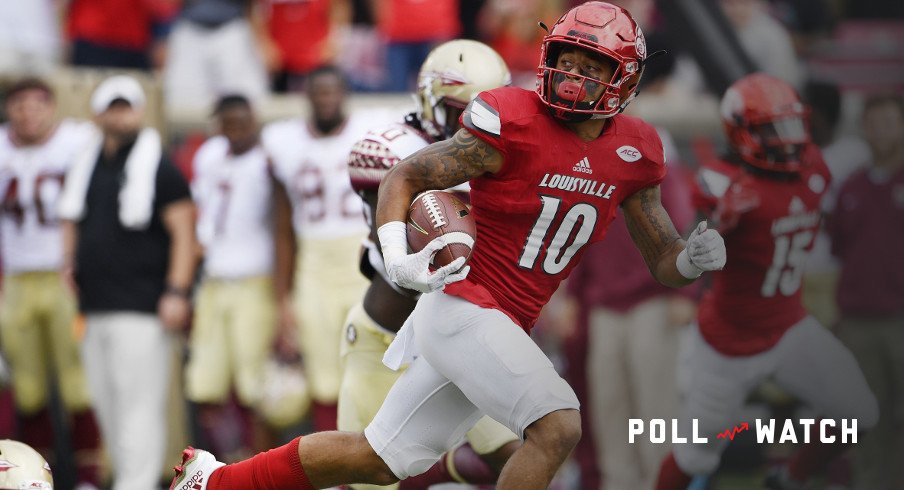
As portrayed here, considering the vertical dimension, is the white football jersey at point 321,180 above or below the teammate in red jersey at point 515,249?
below

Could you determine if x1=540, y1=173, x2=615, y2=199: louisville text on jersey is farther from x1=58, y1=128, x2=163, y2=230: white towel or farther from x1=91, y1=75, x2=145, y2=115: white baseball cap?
x1=91, y1=75, x2=145, y2=115: white baseball cap

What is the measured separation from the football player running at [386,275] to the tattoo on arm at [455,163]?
64 centimetres

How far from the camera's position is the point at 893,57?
28.6 ft

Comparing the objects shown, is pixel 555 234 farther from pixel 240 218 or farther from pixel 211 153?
pixel 211 153

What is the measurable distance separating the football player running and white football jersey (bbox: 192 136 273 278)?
2.41 meters

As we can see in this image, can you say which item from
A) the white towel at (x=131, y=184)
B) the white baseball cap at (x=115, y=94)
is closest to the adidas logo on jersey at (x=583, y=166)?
the white towel at (x=131, y=184)

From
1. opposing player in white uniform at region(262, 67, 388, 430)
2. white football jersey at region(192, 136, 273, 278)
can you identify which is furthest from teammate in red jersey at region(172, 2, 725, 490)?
white football jersey at region(192, 136, 273, 278)

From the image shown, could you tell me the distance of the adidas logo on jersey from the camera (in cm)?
448

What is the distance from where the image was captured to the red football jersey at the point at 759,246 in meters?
6.09

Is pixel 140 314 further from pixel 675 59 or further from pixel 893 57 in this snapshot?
pixel 893 57

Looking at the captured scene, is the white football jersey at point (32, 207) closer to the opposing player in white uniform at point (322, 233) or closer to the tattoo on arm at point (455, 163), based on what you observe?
the opposing player in white uniform at point (322, 233)

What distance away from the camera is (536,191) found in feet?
14.7

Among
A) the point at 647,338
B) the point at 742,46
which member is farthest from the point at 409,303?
the point at 742,46

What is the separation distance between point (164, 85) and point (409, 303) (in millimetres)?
4078
